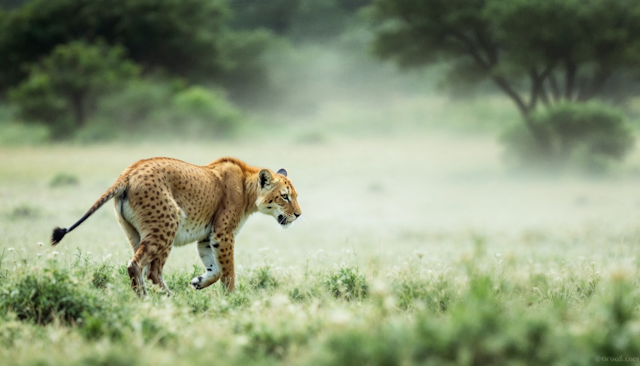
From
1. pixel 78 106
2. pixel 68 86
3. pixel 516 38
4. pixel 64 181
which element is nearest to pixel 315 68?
pixel 78 106

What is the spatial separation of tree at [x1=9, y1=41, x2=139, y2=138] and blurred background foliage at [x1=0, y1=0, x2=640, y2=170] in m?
0.09

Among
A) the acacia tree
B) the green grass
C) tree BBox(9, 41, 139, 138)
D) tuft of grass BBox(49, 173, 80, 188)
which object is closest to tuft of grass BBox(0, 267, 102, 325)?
the green grass

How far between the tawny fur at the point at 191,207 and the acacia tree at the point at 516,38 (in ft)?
71.7

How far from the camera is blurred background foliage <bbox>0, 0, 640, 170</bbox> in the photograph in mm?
26500

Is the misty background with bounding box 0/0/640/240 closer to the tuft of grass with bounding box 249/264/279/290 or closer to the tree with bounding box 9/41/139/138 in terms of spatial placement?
the tree with bounding box 9/41/139/138

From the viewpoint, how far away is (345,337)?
3.62 metres

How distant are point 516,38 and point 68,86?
1108 inches

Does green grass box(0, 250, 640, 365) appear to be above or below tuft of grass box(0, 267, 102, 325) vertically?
→ below

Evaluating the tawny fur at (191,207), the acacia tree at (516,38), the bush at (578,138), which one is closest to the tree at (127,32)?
the acacia tree at (516,38)

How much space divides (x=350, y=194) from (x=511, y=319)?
18374mm

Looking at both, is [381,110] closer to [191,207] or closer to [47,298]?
[191,207]

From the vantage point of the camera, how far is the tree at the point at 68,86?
1486 inches

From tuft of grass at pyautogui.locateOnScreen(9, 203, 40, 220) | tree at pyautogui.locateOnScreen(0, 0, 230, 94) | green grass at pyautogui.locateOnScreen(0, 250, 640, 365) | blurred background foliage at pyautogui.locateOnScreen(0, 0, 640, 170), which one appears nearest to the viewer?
green grass at pyautogui.locateOnScreen(0, 250, 640, 365)

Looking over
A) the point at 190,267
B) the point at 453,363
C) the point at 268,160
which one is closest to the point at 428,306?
the point at 453,363
